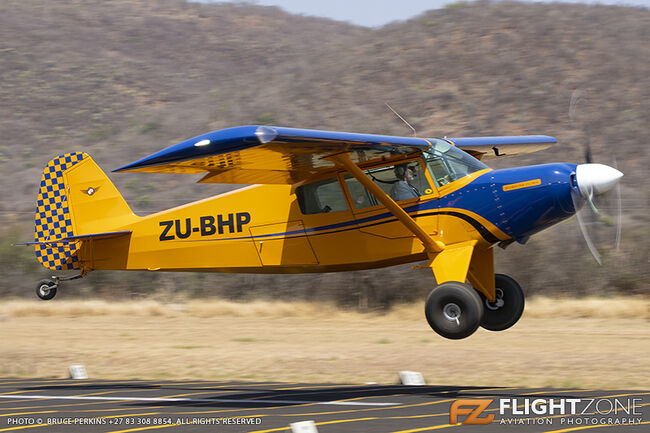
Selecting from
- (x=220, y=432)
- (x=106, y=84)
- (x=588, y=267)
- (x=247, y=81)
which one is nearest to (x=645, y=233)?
(x=588, y=267)

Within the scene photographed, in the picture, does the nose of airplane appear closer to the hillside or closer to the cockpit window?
the cockpit window

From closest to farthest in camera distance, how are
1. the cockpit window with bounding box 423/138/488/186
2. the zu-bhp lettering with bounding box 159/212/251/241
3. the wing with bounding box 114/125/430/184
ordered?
the wing with bounding box 114/125/430/184 < the cockpit window with bounding box 423/138/488/186 < the zu-bhp lettering with bounding box 159/212/251/241

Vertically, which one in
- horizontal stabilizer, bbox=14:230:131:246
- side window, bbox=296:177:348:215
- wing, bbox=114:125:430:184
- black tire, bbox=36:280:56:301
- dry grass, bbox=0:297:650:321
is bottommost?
dry grass, bbox=0:297:650:321

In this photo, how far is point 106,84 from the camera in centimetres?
5722

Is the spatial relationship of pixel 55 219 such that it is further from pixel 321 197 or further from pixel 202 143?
pixel 202 143

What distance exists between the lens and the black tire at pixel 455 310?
1099cm

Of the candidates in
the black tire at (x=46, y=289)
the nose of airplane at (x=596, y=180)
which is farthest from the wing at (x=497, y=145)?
the black tire at (x=46, y=289)

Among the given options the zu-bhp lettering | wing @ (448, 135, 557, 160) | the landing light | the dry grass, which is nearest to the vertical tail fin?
the zu-bhp lettering

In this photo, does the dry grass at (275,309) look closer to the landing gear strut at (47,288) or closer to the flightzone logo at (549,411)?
the landing gear strut at (47,288)

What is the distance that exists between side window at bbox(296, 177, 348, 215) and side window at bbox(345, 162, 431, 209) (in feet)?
0.98

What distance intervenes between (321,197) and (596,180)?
13.4 ft

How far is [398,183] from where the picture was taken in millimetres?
12188

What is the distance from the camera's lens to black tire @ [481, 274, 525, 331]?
12852mm

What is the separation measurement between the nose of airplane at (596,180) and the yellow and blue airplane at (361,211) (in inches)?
0.5
